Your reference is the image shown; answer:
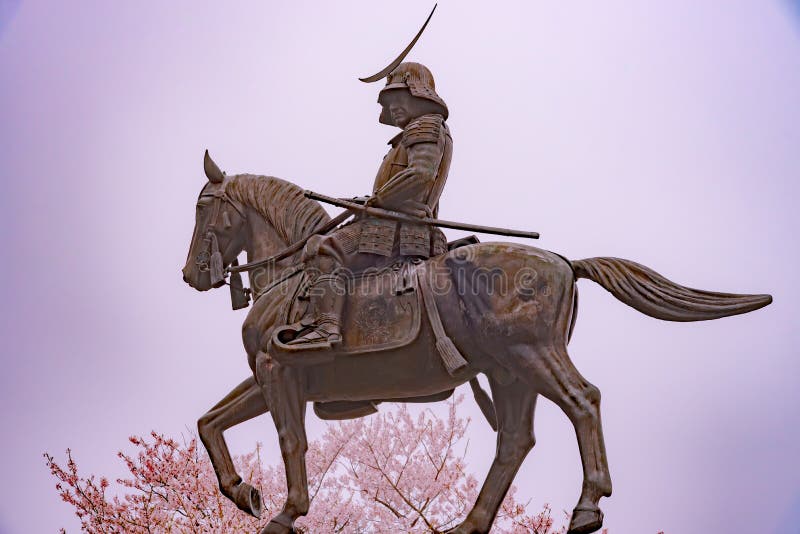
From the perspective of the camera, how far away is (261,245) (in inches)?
277

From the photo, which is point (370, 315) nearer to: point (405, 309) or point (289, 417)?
point (405, 309)

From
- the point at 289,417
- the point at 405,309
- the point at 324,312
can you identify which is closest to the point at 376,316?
the point at 405,309

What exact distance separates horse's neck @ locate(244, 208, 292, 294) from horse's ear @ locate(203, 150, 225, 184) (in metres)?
0.28

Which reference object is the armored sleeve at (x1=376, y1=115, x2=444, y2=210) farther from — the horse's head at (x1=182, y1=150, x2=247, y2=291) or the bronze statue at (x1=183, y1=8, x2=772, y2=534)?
the horse's head at (x1=182, y1=150, x2=247, y2=291)

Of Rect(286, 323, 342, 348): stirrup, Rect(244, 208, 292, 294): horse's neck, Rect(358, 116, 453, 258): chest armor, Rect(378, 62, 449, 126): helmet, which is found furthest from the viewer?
Rect(244, 208, 292, 294): horse's neck

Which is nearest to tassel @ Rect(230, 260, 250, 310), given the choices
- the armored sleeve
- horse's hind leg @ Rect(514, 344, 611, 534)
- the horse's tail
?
the armored sleeve

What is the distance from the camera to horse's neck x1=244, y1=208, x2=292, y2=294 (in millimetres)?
6914

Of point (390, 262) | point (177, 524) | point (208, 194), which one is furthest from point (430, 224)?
point (177, 524)

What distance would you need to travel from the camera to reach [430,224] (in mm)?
6594

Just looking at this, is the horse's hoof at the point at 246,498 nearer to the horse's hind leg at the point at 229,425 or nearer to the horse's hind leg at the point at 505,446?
the horse's hind leg at the point at 229,425

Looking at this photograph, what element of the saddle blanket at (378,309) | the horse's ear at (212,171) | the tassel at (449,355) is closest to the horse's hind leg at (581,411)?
the tassel at (449,355)

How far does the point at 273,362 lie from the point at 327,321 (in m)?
0.40

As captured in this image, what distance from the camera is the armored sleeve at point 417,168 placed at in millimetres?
6551

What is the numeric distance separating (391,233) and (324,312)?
556mm
